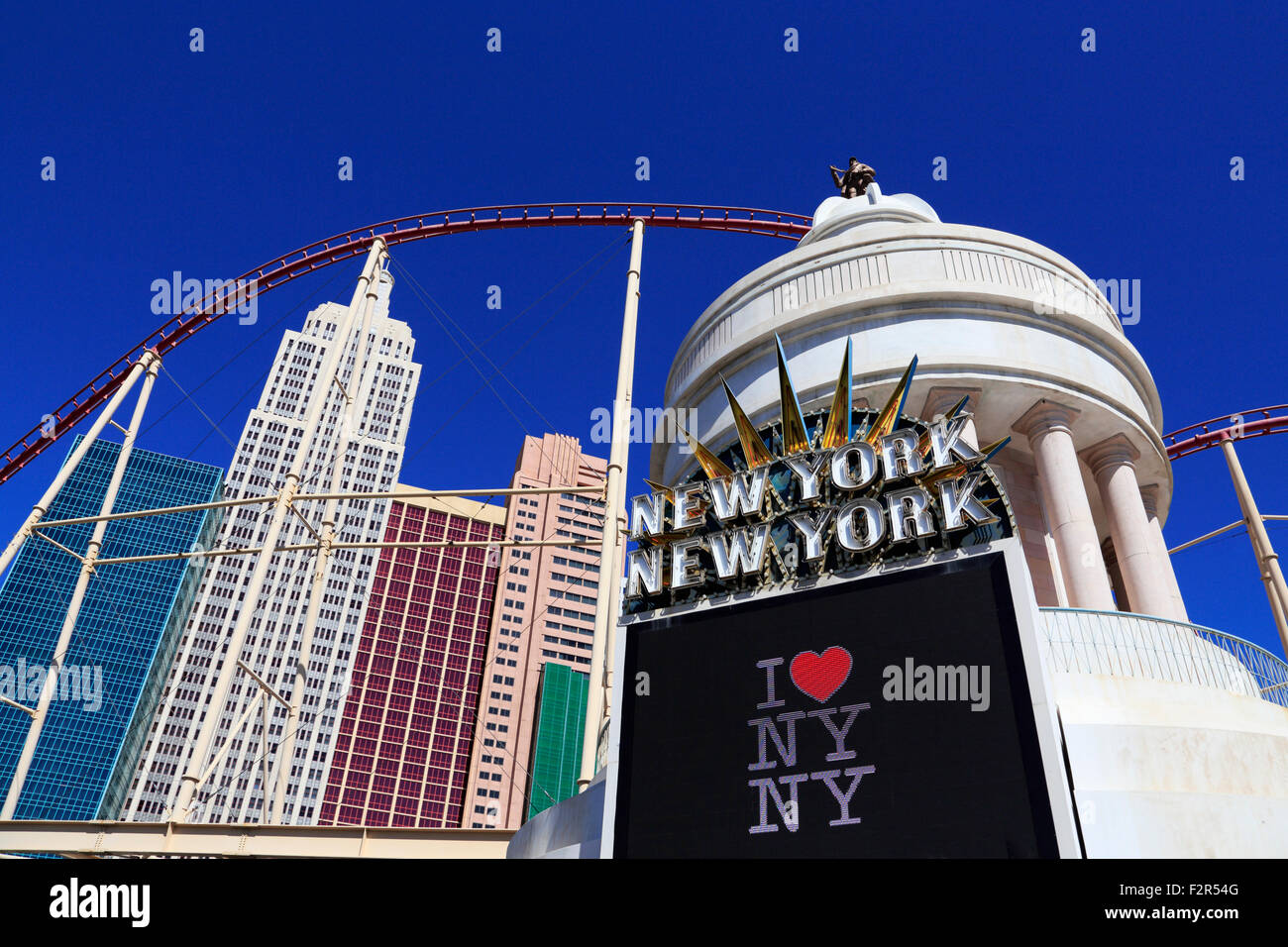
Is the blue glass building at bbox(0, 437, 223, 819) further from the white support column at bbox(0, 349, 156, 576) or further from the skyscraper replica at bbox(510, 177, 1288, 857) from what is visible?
the skyscraper replica at bbox(510, 177, 1288, 857)

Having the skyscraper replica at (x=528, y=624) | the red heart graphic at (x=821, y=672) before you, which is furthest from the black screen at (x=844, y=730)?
the skyscraper replica at (x=528, y=624)

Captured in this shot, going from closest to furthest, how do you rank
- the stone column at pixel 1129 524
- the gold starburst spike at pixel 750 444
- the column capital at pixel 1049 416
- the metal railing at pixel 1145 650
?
the metal railing at pixel 1145 650
the gold starburst spike at pixel 750 444
the stone column at pixel 1129 524
the column capital at pixel 1049 416

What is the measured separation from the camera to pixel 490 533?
158625mm

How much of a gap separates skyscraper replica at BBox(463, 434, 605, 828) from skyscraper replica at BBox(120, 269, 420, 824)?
22123mm

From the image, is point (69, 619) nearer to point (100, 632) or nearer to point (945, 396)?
point (945, 396)

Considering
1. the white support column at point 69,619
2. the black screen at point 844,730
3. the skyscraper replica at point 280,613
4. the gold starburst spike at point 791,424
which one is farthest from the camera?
the skyscraper replica at point 280,613

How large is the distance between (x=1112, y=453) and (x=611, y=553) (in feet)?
41.5

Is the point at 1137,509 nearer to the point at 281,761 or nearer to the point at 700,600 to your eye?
the point at 700,600

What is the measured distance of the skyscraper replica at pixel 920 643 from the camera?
12523 millimetres

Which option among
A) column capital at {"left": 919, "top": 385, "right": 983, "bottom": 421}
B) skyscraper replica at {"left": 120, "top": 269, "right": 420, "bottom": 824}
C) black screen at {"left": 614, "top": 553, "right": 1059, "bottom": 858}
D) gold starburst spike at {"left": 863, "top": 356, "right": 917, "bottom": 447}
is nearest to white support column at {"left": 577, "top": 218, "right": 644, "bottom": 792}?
black screen at {"left": 614, "top": 553, "right": 1059, "bottom": 858}

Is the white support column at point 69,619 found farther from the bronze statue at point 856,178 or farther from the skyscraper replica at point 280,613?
the skyscraper replica at point 280,613

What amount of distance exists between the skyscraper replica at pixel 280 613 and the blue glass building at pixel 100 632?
136 inches

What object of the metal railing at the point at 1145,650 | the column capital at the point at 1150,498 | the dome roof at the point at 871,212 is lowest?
the metal railing at the point at 1145,650

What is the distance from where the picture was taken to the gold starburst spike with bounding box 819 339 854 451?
58.5ft
